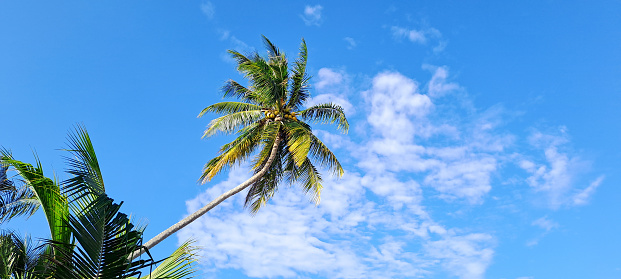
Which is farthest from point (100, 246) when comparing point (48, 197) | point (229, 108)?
point (229, 108)

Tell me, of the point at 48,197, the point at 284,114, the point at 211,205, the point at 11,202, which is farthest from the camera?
the point at 284,114

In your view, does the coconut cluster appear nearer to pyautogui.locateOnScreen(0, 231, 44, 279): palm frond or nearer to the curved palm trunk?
the curved palm trunk

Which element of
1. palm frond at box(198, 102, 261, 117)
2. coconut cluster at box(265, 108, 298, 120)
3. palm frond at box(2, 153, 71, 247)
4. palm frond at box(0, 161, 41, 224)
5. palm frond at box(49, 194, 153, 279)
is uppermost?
palm frond at box(198, 102, 261, 117)

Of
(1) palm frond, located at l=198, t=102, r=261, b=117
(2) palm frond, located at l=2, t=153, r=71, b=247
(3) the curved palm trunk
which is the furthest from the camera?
(1) palm frond, located at l=198, t=102, r=261, b=117

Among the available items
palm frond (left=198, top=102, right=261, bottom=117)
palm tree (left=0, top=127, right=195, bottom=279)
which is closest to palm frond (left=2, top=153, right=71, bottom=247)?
palm tree (left=0, top=127, right=195, bottom=279)

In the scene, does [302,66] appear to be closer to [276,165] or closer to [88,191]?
[276,165]

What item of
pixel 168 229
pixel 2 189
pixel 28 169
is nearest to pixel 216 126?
pixel 168 229

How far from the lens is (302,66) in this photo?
1752 cm

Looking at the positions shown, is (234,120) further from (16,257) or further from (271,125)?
(16,257)

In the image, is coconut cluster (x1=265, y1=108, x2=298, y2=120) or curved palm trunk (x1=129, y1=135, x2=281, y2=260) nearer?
curved palm trunk (x1=129, y1=135, x2=281, y2=260)

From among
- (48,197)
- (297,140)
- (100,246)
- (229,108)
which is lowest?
(100,246)

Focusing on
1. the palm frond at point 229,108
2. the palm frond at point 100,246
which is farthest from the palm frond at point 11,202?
the palm frond at point 229,108

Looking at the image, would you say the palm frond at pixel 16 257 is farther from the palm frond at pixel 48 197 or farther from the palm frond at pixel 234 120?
the palm frond at pixel 234 120

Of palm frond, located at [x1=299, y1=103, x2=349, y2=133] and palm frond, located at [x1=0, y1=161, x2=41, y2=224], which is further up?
palm frond, located at [x1=299, y1=103, x2=349, y2=133]
